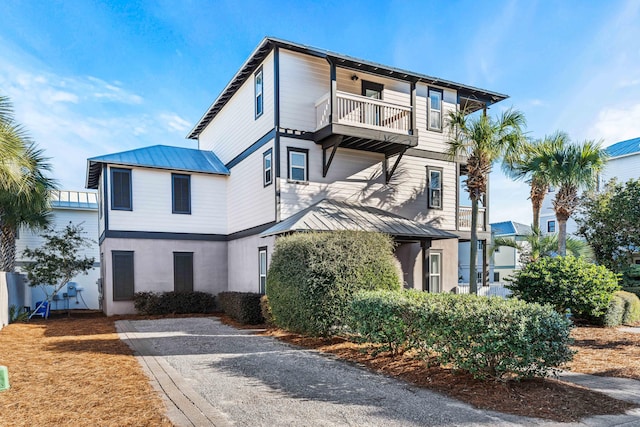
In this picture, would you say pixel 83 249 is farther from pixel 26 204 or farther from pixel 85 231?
pixel 26 204

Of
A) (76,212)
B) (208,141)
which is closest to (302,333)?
(208,141)

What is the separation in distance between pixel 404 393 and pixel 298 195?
30.1 feet

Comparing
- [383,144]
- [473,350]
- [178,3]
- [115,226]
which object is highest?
[178,3]

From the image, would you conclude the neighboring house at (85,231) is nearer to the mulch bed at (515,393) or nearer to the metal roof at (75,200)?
the metal roof at (75,200)

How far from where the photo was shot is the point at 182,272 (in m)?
17.2

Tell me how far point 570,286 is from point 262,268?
9838 millimetres

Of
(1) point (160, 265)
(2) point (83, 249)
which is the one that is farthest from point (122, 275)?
(2) point (83, 249)

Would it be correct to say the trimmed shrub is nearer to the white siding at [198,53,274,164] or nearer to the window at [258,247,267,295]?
the window at [258,247,267,295]

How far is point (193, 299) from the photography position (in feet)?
55.0

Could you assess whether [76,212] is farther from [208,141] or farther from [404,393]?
[404,393]

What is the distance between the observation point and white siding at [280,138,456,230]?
14181mm

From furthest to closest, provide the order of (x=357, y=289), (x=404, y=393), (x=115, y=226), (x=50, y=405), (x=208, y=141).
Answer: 1. (x=208, y=141)
2. (x=115, y=226)
3. (x=357, y=289)
4. (x=404, y=393)
5. (x=50, y=405)

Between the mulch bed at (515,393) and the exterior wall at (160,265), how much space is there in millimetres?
11660

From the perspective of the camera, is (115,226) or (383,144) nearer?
(383,144)
